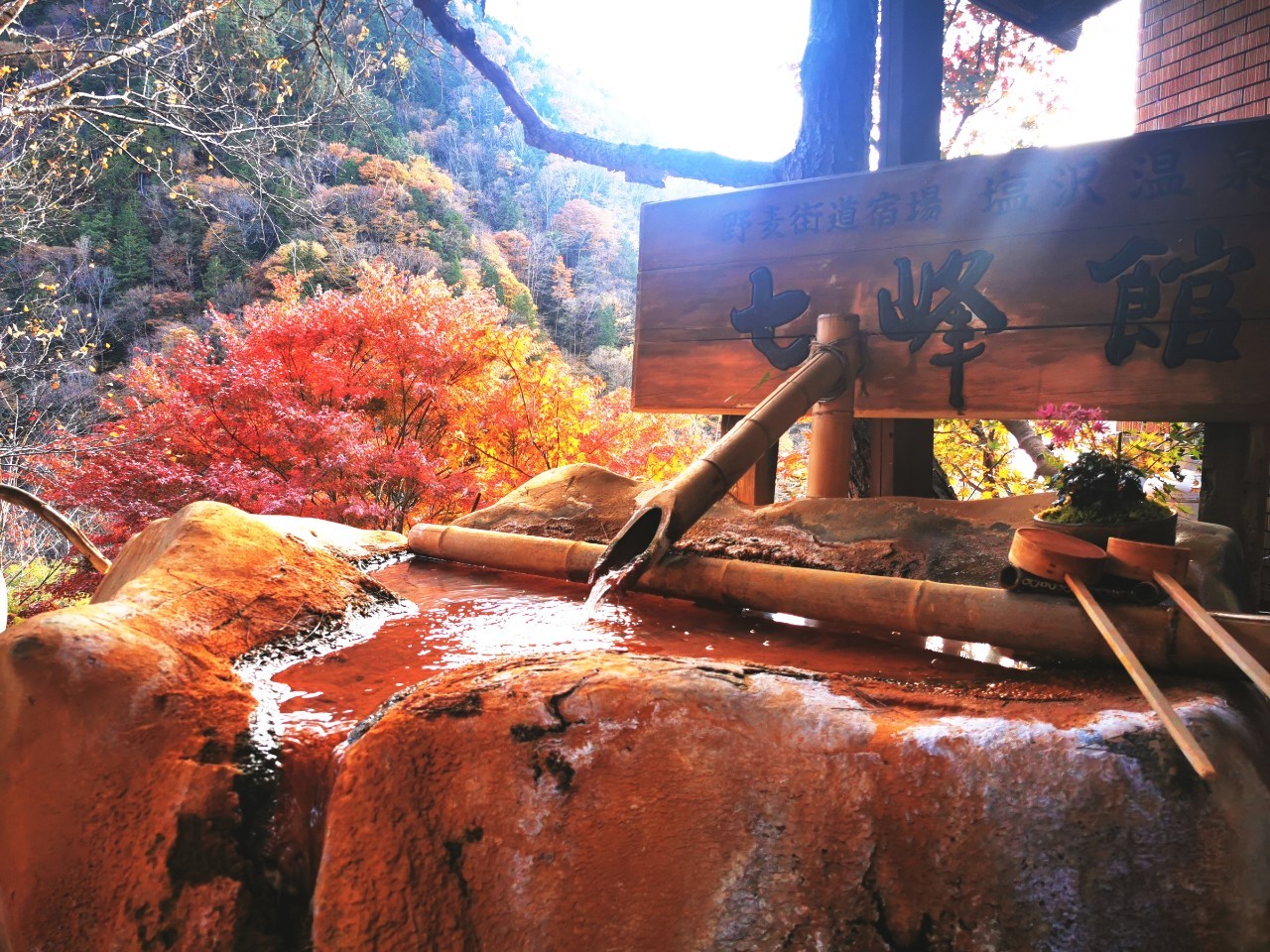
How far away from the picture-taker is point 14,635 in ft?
5.50

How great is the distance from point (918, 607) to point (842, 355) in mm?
1921

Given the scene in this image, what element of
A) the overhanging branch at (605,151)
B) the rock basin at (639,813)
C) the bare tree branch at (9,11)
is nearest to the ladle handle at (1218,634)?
the rock basin at (639,813)

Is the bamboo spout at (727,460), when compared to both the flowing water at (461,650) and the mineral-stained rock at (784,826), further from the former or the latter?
the mineral-stained rock at (784,826)

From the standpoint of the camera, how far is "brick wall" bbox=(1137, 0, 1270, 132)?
5.67 metres

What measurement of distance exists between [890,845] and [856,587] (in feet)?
3.63

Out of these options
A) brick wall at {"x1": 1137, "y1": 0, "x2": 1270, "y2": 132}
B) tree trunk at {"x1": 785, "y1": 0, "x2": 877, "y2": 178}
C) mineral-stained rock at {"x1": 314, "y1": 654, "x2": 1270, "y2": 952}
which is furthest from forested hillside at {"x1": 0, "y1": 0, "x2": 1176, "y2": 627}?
tree trunk at {"x1": 785, "y1": 0, "x2": 877, "y2": 178}

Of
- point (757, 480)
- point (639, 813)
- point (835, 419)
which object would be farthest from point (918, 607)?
point (757, 480)

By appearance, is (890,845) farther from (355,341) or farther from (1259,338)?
(355,341)

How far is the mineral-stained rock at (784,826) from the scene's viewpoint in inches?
50.4

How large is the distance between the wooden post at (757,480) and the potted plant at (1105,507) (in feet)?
8.17

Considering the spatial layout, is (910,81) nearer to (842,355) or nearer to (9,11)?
(842,355)

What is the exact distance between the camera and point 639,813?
1.45 meters

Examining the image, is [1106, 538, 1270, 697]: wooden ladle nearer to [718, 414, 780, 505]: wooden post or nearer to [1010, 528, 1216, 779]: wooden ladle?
[1010, 528, 1216, 779]: wooden ladle

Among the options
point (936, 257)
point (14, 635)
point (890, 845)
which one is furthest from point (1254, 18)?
point (14, 635)
